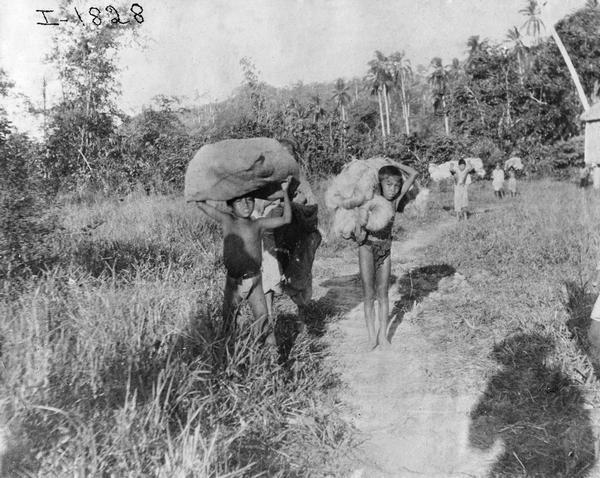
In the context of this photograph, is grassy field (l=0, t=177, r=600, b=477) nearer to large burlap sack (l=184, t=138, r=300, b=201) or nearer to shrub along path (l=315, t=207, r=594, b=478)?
shrub along path (l=315, t=207, r=594, b=478)

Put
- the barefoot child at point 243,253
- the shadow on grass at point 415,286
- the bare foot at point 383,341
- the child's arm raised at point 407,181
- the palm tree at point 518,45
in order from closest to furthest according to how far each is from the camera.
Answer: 1. the barefoot child at point 243,253
2. the child's arm raised at point 407,181
3. the bare foot at point 383,341
4. the shadow on grass at point 415,286
5. the palm tree at point 518,45

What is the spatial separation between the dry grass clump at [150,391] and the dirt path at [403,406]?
0.17m

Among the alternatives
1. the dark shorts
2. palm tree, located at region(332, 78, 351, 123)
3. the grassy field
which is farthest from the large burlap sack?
palm tree, located at region(332, 78, 351, 123)

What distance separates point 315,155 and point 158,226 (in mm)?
10025

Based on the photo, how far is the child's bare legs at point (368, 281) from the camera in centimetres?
410

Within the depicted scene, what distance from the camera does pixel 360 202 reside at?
3.88 metres

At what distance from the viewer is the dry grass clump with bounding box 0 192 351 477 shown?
6.84ft

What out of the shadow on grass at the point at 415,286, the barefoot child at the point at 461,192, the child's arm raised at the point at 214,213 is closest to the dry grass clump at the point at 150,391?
the child's arm raised at the point at 214,213

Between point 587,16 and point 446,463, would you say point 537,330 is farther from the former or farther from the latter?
point 587,16

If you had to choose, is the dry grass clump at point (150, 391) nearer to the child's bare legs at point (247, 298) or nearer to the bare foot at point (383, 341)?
the child's bare legs at point (247, 298)

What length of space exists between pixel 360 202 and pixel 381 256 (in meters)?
0.52

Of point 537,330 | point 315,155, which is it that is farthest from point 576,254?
point 315,155

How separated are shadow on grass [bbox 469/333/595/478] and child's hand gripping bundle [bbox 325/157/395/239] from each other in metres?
1.33

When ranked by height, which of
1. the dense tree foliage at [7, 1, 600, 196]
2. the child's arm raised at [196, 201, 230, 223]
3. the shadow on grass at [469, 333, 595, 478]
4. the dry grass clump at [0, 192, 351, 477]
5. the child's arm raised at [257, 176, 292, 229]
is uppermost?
the dense tree foliage at [7, 1, 600, 196]
